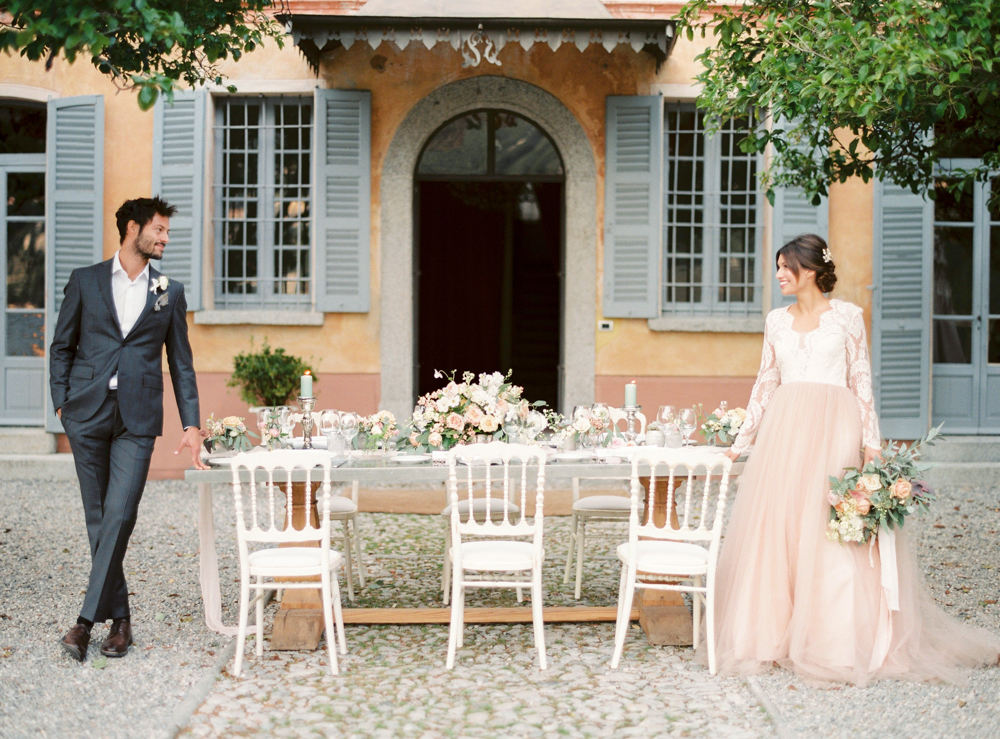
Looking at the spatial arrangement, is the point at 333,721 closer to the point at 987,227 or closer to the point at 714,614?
the point at 714,614

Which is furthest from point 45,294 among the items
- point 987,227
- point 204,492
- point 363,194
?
point 987,227

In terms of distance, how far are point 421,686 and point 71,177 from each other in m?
6.59

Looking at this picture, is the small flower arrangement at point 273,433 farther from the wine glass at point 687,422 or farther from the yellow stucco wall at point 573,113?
the yellow stucco wall at point 573,113

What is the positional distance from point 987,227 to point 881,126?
3.95 meters

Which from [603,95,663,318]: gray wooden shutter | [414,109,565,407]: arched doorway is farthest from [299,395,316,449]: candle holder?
[414,109,565,407]: arched doorway

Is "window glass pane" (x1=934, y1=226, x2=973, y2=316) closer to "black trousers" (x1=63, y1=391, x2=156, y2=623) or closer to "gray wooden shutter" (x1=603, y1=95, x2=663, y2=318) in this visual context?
"gray wooden shutter" (x1=603, y1=95, x2=663, y2=318)

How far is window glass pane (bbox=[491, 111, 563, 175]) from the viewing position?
880 centimetres

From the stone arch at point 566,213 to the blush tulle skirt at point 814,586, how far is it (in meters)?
4.46

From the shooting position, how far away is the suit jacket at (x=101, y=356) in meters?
4.10

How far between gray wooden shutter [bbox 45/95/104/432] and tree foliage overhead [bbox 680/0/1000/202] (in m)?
5.58

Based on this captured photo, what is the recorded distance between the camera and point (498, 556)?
4086 mm

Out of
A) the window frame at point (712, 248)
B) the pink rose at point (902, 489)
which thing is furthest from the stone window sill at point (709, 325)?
the pink rose at point (902, 489)

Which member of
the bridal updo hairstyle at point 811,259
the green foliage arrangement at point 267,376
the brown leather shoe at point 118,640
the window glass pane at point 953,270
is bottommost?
the brown leather shoe at point 118,640

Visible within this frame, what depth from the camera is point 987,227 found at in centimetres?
879
